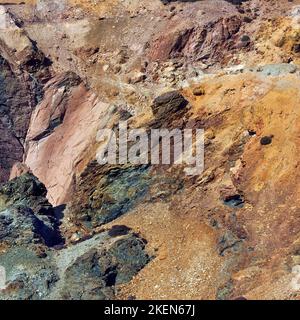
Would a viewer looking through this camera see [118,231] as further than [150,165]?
No

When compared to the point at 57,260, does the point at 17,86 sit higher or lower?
higher

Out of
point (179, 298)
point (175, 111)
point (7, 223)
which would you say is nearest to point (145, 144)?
point (175, 111)

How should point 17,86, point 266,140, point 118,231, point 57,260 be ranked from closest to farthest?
point 57,260 < point 118,231 < point 266,140 < point 17,86

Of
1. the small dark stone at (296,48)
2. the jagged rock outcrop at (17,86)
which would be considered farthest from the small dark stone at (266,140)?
the jagged rock outcrop at (17,86)

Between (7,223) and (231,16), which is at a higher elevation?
(231,16)

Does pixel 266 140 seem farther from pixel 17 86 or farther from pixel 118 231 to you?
pixel 17 86

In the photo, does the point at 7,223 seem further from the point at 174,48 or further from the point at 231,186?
the point at 174,48

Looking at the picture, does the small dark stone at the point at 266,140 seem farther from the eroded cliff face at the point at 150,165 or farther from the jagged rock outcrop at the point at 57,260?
the jagged rock outcrop at the point at 57,260

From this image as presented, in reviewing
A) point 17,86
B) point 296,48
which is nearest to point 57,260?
point 17,86

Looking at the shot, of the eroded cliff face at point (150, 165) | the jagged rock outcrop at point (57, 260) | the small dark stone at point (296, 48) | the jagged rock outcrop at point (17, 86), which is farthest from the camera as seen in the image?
the jagged rock outcrop at point (17, 86)
